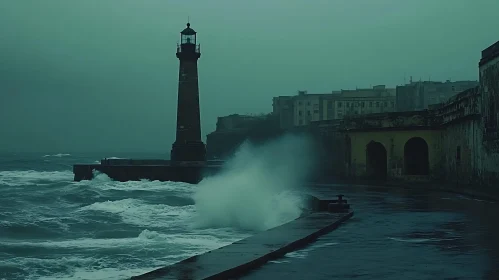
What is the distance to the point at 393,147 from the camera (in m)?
24.7

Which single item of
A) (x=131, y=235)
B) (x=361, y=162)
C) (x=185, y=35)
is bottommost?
(x=131, y=235)

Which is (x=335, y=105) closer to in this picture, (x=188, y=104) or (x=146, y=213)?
(x=188, y=104)

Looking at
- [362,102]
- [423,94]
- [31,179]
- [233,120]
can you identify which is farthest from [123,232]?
[233,120]

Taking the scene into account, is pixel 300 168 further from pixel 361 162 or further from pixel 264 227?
pixel 264 227

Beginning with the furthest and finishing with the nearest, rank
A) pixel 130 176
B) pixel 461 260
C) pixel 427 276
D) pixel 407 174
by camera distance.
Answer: pixel 130 176 < pixel 407 174 < pixel 461 260 < pixel 427 276

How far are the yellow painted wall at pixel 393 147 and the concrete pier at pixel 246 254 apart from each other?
14658mm

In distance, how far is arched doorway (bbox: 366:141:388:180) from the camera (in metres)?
26.3

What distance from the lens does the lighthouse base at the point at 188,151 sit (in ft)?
119

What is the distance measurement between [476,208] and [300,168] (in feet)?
78.2

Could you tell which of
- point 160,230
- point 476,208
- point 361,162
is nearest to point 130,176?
point 361,162

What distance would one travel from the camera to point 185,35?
118ft

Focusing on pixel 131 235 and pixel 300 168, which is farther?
pixel 300 168

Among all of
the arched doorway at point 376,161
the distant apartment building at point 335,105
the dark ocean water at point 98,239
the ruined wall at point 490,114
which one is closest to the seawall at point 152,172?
the arched doorway at point 376,161

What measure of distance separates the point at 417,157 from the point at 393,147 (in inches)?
87.6
